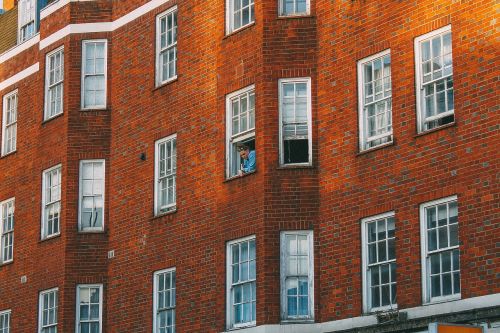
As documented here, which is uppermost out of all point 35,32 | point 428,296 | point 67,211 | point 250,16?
point 35,32

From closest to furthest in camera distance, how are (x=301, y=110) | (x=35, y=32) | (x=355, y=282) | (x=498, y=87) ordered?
(x=498, y=87), (x=355, y=282), (x=301, y=110), (x=35, y=32)

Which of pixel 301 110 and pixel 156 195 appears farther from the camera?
pixel 156 195

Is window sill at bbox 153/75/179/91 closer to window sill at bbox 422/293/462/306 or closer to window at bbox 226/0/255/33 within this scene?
window at bbox 226/0/255/33

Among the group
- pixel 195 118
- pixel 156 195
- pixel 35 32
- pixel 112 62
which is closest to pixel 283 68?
pixel 195 118

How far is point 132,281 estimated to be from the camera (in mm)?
34344

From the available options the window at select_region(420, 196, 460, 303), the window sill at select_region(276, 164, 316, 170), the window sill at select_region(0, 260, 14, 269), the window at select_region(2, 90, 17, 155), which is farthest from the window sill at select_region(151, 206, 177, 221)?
the window at select_region(420, 196, 460, 303)

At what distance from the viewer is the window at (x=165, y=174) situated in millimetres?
33722

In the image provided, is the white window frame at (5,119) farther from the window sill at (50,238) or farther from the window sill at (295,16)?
the window sill at (295,16)

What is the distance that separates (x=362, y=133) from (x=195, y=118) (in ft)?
19.0

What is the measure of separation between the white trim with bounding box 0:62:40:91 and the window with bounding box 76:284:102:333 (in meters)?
7.39

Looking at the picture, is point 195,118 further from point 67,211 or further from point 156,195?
point 67,211

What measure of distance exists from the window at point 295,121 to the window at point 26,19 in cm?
1345

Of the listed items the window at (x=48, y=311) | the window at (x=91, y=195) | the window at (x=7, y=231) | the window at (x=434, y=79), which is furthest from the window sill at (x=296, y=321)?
the window at (x=7, y=231)

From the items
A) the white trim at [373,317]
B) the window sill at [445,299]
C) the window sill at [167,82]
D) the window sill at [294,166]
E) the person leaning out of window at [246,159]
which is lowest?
the white trim at [373,317]
